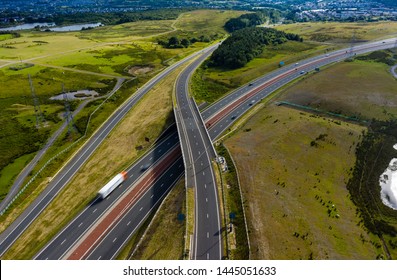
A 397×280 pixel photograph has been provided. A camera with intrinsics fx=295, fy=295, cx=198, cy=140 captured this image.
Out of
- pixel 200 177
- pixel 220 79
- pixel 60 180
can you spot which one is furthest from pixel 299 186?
pixel 220 79

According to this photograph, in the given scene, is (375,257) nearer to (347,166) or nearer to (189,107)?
(347,166)

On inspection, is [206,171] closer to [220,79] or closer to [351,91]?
[351,91]

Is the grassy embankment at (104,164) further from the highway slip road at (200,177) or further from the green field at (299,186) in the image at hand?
the green field at (299,186)

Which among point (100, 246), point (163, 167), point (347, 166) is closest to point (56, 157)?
point (163, 167)

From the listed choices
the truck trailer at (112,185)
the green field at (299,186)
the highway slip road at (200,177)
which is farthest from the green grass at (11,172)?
the green field at (299,186)

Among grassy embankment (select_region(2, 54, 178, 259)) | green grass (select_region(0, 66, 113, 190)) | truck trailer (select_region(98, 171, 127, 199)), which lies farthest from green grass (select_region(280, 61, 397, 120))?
green grass (select_region(0, 66, 113, 190))

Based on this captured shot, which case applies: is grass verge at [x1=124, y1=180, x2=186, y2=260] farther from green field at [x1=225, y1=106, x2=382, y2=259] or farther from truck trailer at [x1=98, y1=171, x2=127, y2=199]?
truck trailer at [x1=98, y1=171, x2=127, y2=199]

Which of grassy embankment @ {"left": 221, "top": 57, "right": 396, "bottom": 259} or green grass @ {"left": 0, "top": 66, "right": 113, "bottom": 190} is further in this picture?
green grass @ {"left": 0, "top": 66, "right": 113, "bottom": 190}
